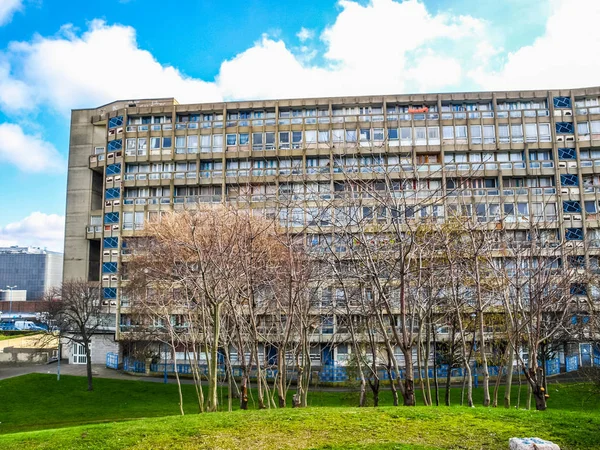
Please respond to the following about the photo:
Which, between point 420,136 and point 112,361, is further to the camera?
point 420,136

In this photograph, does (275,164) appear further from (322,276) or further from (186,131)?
(322,276)

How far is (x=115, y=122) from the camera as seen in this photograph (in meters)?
57.9

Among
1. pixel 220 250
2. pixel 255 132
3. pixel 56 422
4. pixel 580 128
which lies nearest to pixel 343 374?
pixel 56 422

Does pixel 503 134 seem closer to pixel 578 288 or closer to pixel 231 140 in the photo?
pixel 231 140

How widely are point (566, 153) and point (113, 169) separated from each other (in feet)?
152

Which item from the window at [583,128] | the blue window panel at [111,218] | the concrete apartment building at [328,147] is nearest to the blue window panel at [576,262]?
the concrete apartment building at [328,147]

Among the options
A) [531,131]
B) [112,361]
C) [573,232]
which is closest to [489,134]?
[531,131]

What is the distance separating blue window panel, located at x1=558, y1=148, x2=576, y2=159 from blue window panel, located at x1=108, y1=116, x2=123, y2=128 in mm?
45574

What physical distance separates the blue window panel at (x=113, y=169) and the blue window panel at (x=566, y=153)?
4508cm

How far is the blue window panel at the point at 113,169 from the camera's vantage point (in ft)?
184

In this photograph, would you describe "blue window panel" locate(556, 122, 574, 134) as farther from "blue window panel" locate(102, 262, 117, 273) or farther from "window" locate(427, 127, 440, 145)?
"blue window panel" locate(102, 262, 117, 273)

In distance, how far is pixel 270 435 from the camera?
12.7m

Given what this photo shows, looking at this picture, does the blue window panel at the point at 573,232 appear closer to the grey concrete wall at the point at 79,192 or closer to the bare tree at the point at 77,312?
the bare tree at the point at 77,312

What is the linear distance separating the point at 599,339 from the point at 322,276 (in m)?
14.6
